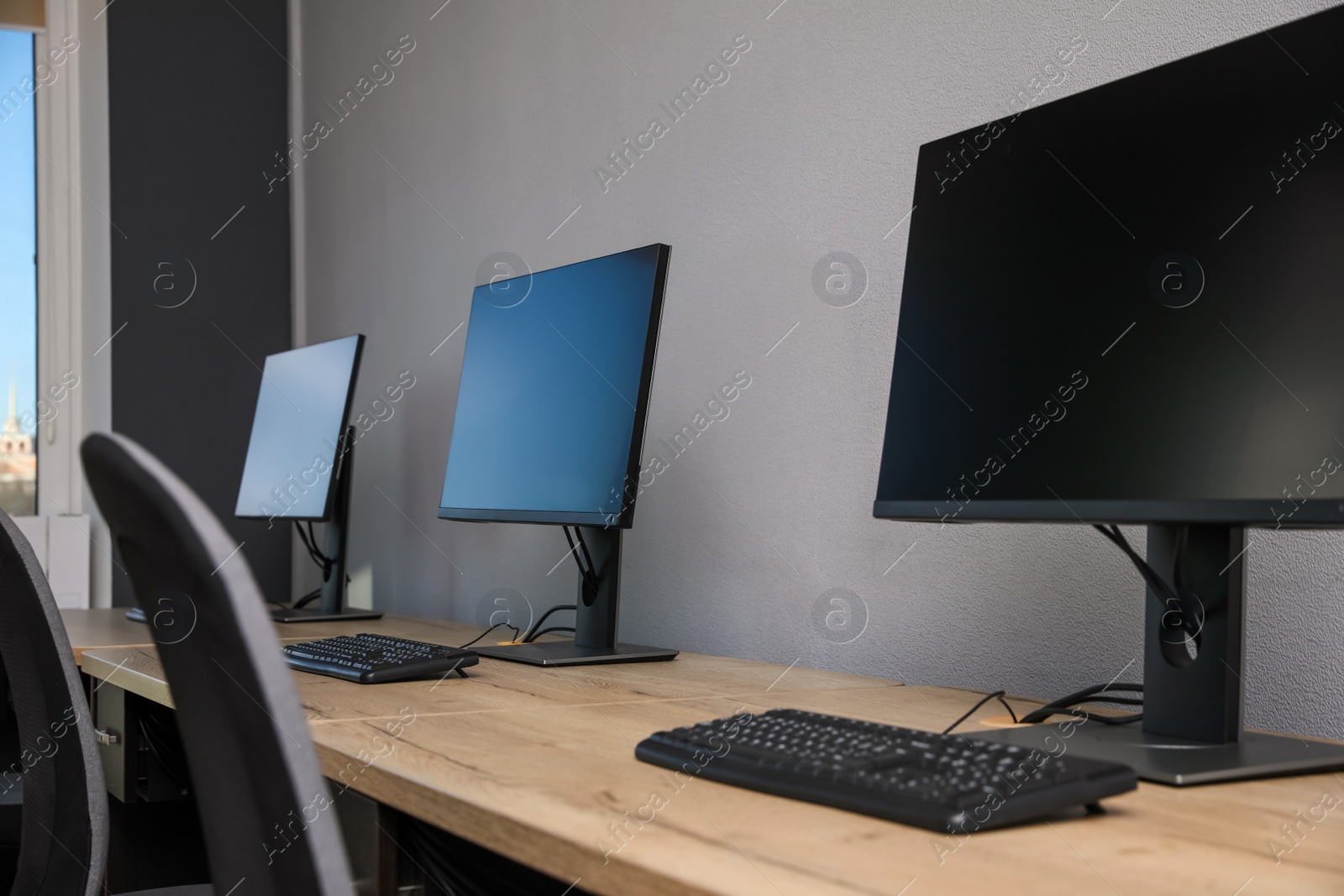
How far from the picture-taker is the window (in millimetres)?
3287

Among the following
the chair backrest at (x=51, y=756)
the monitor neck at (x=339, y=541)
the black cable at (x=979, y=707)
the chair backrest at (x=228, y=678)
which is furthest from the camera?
the monitor neck at (x=339, y=541)

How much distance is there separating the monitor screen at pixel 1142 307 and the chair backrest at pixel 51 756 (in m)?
0.97

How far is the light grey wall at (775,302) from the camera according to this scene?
4.30 feet

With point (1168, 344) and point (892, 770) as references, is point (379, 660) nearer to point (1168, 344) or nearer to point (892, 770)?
point (892, 770)

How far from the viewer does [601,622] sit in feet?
5.45

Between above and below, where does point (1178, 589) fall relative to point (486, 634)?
above

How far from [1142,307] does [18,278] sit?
339 centimetres

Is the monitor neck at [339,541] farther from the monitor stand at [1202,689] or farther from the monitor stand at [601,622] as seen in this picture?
the monitor stand at [1202,689]

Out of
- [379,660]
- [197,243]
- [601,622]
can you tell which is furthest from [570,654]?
[197,243]

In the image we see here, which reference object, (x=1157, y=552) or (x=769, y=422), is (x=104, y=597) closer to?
(x=769, y=422)

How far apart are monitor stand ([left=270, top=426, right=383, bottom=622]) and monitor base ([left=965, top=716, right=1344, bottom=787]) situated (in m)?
1.75

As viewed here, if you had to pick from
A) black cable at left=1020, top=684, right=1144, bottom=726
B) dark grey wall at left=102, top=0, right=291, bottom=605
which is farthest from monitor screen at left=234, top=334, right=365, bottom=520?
black cable at left=1020, top=684, right=1144, bottom=726

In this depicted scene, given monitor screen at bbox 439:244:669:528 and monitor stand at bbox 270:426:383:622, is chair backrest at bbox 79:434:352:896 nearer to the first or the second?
monitor screen at bbox 439:244:669:528

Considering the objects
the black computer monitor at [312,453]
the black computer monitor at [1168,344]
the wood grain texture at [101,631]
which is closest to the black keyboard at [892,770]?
the black computer monitor at [1168,344]
